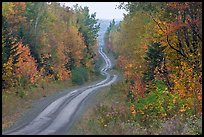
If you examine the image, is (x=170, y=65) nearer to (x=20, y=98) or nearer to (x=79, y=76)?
(x=20, y=98)

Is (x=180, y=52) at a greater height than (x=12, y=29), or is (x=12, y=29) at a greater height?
(x=12, y=29)

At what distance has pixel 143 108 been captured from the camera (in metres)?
21.4

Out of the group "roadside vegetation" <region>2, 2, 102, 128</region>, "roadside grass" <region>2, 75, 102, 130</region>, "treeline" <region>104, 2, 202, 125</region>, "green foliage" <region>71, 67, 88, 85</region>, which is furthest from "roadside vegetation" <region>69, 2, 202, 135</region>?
"green foliage" <region>71, 67, 88, 85</region>

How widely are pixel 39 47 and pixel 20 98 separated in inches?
570

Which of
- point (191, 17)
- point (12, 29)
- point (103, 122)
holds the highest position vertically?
point (12, 29)

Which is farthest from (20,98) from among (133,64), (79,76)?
(79,76)

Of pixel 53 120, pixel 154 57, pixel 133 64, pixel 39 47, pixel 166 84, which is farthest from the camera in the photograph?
pixel 39 47

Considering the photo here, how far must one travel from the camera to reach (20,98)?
40812 millimetres

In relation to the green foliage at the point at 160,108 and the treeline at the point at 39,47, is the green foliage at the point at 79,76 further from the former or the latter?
the green foliage at the point at 160,108

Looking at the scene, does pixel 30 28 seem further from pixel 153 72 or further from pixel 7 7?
pixel 153 72

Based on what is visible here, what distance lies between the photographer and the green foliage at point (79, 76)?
65938mm

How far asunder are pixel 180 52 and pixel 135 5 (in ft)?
13.4

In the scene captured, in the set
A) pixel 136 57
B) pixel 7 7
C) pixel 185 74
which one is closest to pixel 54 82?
pixel 7 7

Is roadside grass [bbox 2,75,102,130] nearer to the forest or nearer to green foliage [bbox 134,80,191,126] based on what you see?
the forest
